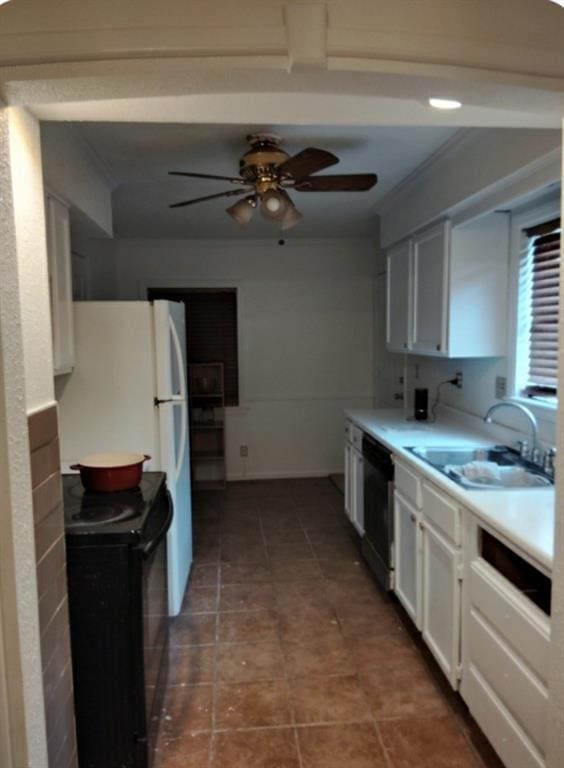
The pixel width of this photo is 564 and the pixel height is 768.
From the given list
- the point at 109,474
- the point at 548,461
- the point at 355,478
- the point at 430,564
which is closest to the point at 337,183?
the point at 548,461

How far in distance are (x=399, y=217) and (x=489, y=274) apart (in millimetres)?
968

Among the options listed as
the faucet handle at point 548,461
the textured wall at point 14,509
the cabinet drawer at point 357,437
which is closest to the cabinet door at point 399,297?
the cabinet drawer at point 357,437

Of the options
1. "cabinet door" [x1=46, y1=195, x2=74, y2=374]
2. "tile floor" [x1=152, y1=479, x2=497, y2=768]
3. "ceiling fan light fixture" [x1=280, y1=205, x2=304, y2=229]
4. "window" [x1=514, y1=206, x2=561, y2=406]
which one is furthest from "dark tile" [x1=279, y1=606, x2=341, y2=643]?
"ceiling fan light fixture" [x1=280, y1=205, x2=304, y2=229]

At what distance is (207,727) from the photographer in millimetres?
2078

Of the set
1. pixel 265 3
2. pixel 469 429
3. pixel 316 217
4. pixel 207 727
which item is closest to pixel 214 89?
pixel 265 3

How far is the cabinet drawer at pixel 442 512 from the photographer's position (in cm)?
202

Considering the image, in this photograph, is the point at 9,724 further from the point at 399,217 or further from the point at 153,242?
the point at 153,242

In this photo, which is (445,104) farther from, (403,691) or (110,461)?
(403,691)

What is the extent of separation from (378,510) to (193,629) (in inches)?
47.0

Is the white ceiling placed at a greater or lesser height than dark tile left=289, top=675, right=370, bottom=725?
greater

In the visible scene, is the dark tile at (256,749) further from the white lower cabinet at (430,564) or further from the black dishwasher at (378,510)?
the black dishwasher at (378,510)

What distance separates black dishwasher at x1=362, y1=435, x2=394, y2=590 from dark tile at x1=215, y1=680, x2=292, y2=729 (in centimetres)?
89

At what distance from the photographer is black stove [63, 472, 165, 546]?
5.41 ft

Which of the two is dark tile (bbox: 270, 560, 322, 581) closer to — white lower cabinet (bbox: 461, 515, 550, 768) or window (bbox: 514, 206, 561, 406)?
white lower cabinet (bbox: 461, 515, 550, 768)
